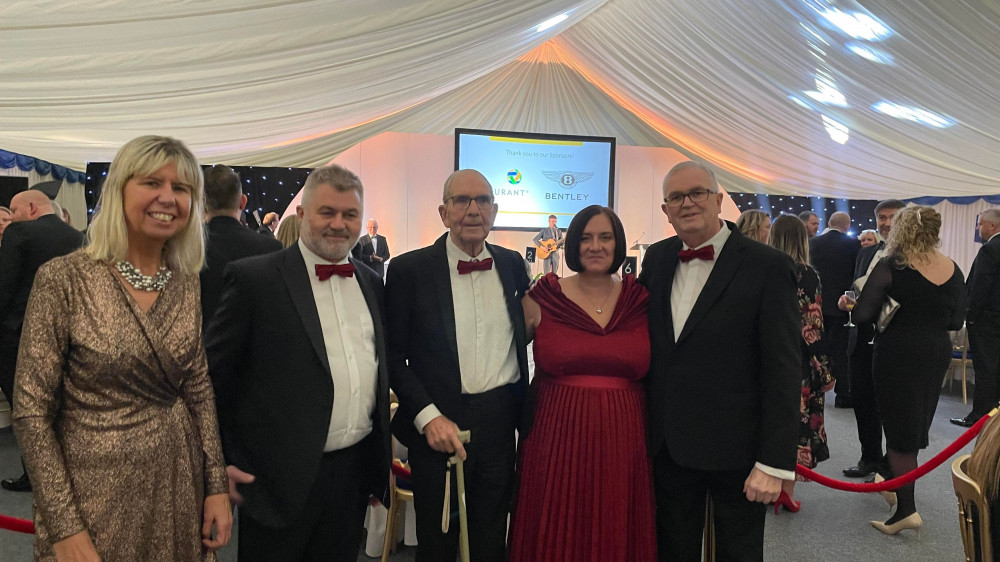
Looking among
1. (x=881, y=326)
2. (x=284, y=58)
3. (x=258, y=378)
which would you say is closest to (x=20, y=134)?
(x=284, y=58)

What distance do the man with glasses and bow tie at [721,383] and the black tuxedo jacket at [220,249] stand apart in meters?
1.96

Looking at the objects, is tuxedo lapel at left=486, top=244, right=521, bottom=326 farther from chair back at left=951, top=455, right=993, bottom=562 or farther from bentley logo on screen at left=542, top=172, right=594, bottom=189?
bentley logo on screen at left=542, top=172, right=594, bottom=189

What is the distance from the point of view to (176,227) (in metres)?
1.50

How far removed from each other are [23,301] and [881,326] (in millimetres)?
5248

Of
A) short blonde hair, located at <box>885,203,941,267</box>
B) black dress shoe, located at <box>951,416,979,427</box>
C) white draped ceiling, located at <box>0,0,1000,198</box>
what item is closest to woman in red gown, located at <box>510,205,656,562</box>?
short blonde hair, located at <box>885,203,941,267</box>

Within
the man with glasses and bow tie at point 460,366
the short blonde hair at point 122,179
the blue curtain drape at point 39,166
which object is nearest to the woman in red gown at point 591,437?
the man with glasses and bow tie at point 460,366

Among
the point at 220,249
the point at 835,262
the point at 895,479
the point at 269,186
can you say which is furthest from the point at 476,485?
the point at 269,186

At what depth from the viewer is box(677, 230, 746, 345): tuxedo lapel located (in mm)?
2031

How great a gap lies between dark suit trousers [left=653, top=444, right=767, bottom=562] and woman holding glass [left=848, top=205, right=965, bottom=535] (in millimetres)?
2024

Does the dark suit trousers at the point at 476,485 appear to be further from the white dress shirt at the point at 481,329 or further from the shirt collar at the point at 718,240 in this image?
the shirt collar at the point at 718,240

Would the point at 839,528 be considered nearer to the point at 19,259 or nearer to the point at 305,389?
the point at 305,389

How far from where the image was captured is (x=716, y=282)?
6.72 ft

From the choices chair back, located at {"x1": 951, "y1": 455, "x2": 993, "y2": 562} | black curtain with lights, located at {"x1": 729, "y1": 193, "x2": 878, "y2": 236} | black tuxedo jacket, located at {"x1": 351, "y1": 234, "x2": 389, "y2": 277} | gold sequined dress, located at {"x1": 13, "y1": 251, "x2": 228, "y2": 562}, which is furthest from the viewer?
black curtain with lights, located at {"x1": 729, "y1": 193, "x2": 878, "y2": 236}

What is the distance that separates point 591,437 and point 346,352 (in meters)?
0.92
